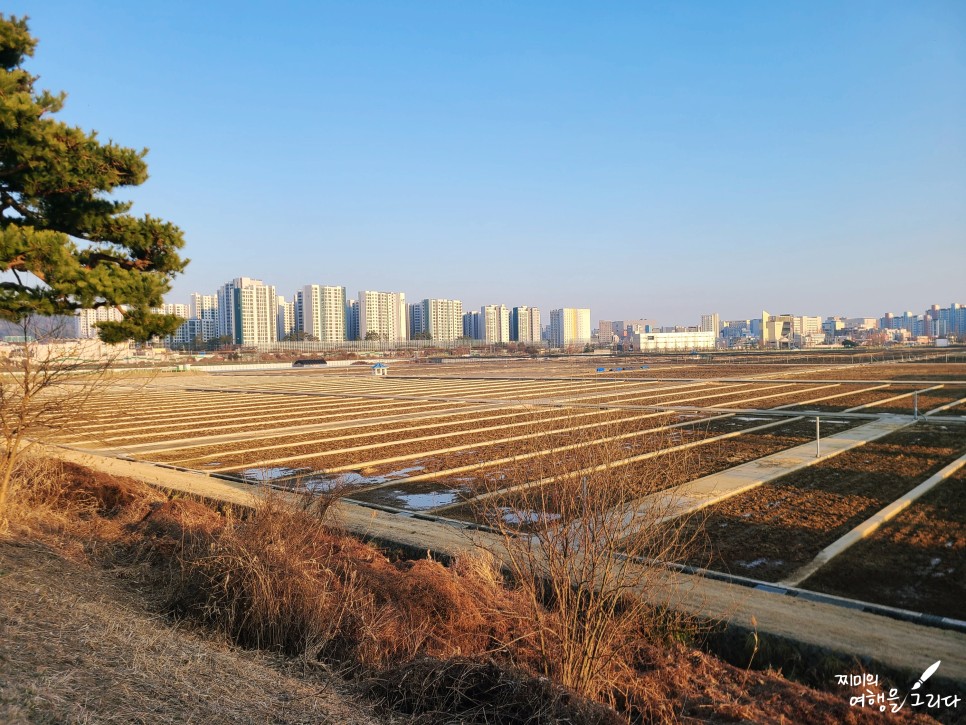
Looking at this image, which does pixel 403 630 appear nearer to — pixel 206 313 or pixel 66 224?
pixel 66 224

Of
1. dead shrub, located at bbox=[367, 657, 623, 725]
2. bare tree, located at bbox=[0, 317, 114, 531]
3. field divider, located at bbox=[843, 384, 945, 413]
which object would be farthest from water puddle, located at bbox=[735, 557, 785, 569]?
field divider, located at bbox=[843, 384, 945, 413]

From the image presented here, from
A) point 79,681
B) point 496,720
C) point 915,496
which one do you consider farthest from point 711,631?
point 915,496

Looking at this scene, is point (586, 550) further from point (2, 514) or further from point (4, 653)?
point (2, 514)

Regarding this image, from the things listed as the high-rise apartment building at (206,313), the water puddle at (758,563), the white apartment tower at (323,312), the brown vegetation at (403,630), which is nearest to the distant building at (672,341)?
the white apartment tower at (323,312)

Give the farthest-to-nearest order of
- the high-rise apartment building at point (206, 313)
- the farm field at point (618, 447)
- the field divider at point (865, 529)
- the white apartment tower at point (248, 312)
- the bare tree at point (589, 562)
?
the high-rise apartment building at point (206, 313) < the white apartment tower at point (248, 312) < the field divider at point (865, 529) < the farm field at point (618, 447) < the bare tree at point (589, 562)

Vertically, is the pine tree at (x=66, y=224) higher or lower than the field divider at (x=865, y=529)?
higher

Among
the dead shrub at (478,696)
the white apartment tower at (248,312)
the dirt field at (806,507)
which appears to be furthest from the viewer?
the white apartment tower at (248,312)

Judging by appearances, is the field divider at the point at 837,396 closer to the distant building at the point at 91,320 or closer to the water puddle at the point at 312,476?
the water puddle at the point at 312,476
